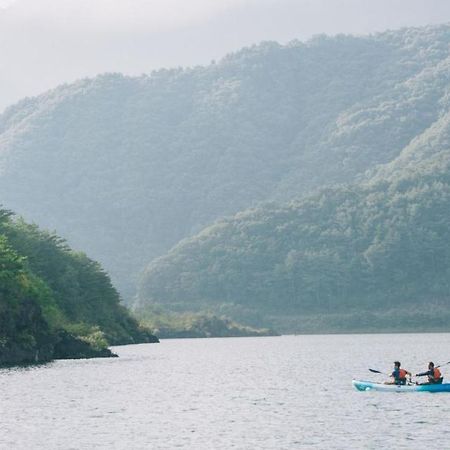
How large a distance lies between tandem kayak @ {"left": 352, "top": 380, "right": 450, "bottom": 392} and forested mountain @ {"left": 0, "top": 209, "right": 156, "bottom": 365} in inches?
1505

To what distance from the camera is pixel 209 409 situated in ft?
252

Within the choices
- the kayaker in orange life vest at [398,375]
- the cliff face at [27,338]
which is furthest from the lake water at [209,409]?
the cliff face at [27,338]

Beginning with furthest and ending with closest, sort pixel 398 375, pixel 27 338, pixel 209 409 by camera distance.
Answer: pixel 27 338 → pixel 398 375 → pixel 209 409

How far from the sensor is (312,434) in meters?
63.4

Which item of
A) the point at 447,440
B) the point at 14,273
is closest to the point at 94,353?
the point at 14,273

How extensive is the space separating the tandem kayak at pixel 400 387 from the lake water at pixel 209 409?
49 cm

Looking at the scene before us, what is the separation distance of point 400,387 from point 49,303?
6774cm

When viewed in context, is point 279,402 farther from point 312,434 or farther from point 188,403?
point 312,434

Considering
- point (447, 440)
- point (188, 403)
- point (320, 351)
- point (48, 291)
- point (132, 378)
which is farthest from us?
point (320, 351)

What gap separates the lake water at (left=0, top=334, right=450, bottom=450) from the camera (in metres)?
61.4

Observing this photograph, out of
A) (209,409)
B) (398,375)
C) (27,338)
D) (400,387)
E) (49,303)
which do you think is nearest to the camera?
(209,409)

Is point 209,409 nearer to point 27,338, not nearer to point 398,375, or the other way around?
point 398,375

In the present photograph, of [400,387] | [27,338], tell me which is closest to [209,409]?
[400,387]

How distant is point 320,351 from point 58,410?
9457cm
